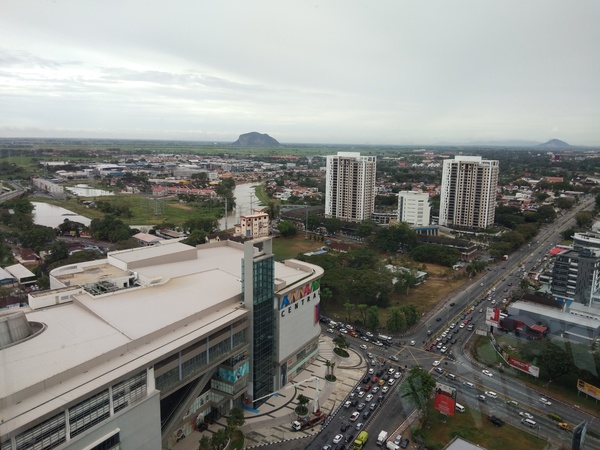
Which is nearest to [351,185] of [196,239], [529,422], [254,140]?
[196,239]

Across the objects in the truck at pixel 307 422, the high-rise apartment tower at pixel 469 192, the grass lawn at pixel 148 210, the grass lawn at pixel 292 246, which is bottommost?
the truck at pixel 307 422

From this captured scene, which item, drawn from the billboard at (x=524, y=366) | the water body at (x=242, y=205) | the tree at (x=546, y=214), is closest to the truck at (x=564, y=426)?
the billboard at (x=524, y=366)

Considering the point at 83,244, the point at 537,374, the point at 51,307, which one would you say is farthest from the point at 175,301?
the point at 83,244

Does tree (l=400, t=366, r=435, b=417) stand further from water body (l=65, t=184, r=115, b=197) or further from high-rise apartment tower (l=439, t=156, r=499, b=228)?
water body (l=65, t=184, r=115, b=197)

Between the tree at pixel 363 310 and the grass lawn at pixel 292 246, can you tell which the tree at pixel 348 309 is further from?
the grass lawn at pixel 292 246

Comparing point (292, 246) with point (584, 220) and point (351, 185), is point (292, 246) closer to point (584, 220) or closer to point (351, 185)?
point (351, 185)

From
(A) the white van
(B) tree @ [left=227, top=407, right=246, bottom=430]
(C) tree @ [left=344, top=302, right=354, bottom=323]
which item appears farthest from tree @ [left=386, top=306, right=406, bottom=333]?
(B) tree @ [left=227, top=407, right=246, bottom=430]

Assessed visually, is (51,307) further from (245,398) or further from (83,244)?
(83,244)
